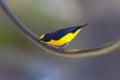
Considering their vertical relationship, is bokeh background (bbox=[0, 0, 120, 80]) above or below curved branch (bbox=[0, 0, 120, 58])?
above

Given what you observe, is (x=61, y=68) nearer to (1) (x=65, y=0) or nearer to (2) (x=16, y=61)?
(2) (x=16, y=61)

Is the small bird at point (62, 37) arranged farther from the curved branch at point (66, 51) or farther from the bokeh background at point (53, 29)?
the bokeh background at point (53, 29)

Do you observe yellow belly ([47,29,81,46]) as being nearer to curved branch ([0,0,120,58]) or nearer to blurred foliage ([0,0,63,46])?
curved branch ([0,0,120,58])

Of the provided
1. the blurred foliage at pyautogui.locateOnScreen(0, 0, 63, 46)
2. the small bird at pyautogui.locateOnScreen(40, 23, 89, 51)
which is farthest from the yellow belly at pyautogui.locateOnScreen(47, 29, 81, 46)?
the blurred foliage at pyautogui.locateOnScreen(0, 0, 63, 46)

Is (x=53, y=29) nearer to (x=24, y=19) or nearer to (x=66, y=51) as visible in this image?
(x=24, y=19)

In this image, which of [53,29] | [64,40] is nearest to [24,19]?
[53,29]
